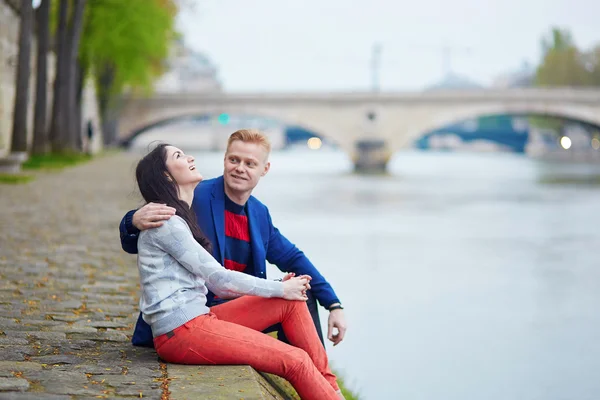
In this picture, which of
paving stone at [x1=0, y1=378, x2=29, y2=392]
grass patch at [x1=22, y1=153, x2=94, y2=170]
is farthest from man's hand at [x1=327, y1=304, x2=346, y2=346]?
grass patch at [x1=22, y1=153, x2=94, y2=170]

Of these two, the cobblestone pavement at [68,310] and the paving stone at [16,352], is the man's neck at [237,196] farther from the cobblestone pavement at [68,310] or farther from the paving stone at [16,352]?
the paving stone at [16,352]

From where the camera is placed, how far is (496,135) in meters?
80.6

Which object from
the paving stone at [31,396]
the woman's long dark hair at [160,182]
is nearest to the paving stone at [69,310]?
the paving stone at [31,396]

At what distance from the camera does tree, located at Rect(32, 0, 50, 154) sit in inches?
826

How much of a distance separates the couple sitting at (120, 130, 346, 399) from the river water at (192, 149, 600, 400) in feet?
9.71

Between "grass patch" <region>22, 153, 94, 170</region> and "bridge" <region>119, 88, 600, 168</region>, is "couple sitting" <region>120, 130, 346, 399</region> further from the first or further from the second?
"bridge" <region>119, 88, 600, 168</region>

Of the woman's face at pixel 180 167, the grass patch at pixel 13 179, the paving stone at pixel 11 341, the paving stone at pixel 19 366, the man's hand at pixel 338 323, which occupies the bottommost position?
the grass patch at pixel 13 179

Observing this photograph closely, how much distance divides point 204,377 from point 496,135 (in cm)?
7890

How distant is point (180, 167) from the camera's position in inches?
152

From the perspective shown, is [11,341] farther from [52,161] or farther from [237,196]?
[52,161]

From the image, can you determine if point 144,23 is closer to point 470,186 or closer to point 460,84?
point 470,186

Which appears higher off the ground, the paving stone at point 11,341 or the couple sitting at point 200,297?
the couple sitting at point 200,297

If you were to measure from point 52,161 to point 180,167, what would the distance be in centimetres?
1830

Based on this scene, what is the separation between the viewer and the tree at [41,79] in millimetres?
20969
